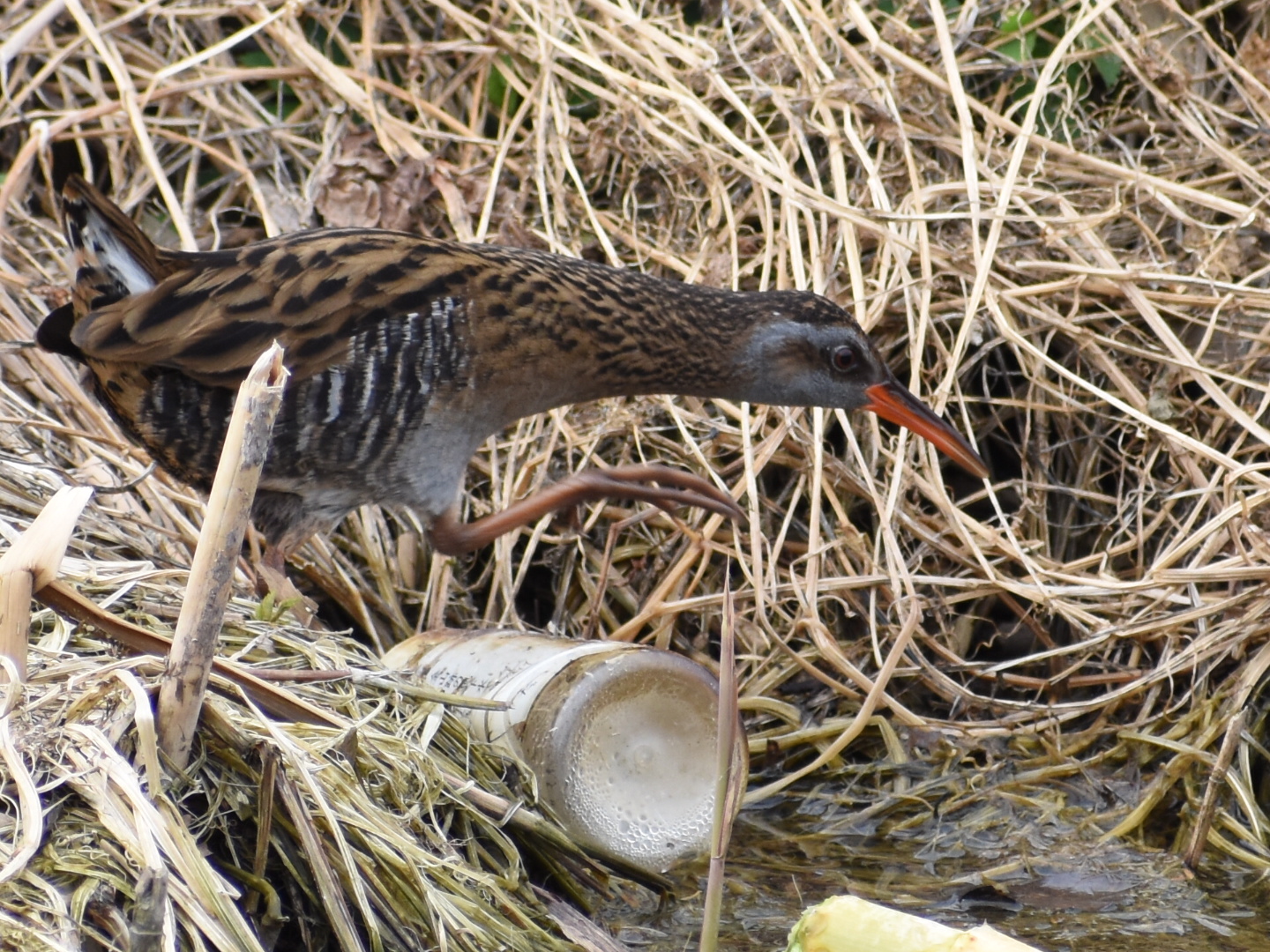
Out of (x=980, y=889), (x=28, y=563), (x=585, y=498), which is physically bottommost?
(x=980, y=889)

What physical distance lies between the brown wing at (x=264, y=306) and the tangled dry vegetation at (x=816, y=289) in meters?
0.37

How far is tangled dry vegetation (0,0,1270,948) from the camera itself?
2834 mm

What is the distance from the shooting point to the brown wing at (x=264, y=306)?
8.76ft

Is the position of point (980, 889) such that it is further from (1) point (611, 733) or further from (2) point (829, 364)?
(2) point (829, 364)

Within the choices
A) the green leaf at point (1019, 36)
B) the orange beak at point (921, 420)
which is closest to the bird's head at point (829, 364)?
the orange beak at point (921, 420)

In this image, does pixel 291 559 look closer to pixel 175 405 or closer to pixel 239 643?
pixel 175 405

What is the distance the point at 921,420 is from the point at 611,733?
963mm

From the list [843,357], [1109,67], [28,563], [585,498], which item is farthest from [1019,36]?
[28,563]

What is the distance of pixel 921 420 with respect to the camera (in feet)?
9.97

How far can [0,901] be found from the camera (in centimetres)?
165

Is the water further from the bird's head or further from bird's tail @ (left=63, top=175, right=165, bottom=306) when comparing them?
bird's tail @ (left=63, top=175, right=165, bottom=306)

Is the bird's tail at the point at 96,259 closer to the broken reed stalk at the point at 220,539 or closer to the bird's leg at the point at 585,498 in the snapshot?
the bird's leg at the point at 585,498

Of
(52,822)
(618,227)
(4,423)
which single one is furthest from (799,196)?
(52,822)

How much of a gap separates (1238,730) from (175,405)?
1901 millimetres
